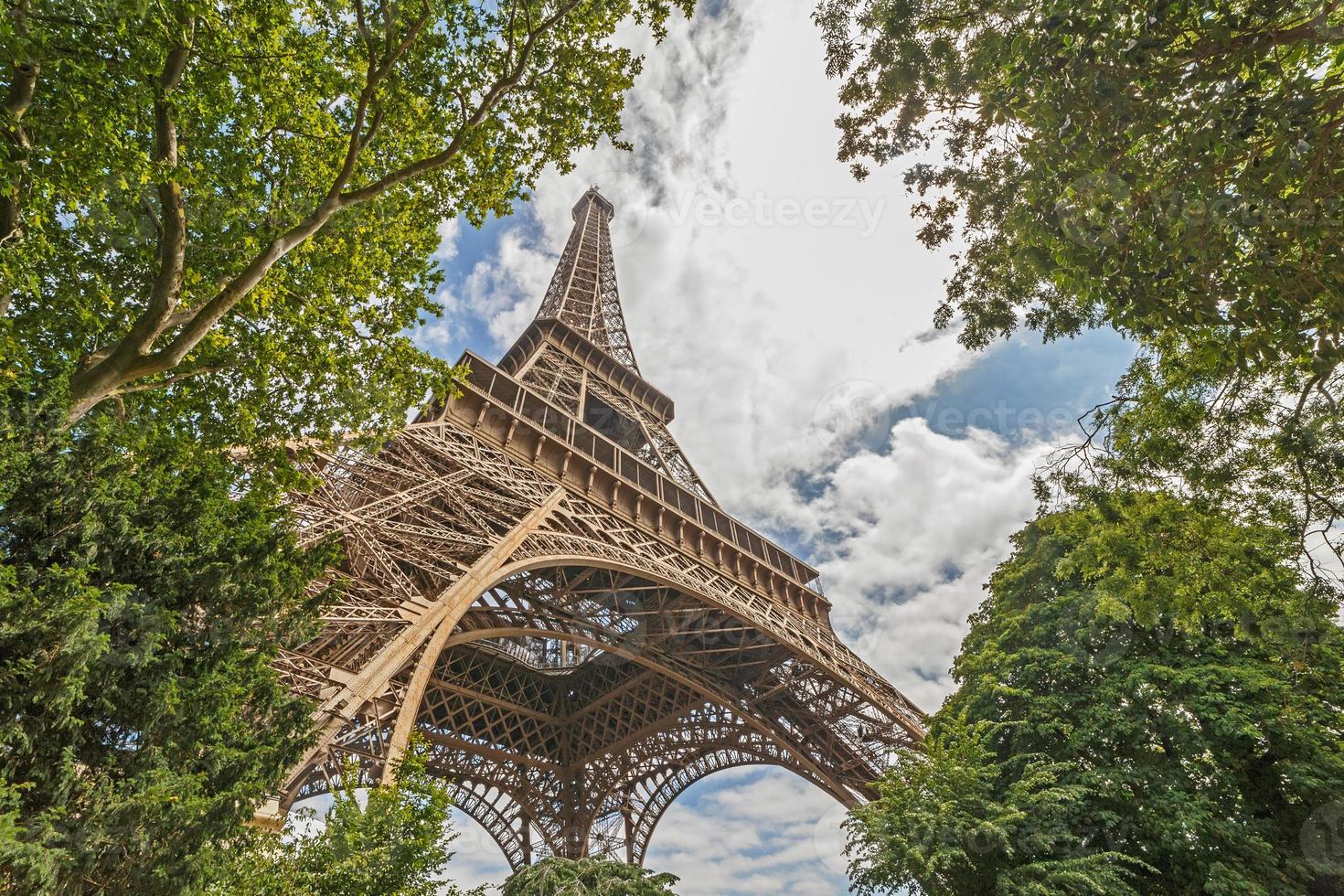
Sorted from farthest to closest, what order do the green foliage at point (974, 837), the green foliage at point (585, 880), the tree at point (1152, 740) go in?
the green foliage at point (585, 880), the green foliage at point (974, 837), the tree at point (1152, 740)

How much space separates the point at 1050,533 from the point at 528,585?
1382 cm

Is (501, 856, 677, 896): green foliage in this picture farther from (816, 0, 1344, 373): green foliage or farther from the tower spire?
the tower spire

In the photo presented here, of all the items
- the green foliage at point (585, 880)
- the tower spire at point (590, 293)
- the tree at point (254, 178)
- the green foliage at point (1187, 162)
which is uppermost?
the tower spire at point (590, 293)

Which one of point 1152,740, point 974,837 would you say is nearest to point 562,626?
point 974,837

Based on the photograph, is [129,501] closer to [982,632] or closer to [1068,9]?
[1068,9]

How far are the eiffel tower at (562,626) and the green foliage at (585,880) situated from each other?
2674 mm

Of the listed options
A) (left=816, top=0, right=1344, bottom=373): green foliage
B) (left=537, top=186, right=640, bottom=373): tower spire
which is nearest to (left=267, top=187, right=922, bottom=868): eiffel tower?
(left=537, top=186, right=640, bottom=373): tower spire

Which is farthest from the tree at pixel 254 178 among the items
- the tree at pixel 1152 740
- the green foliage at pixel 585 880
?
the tree at pixel 1152 740

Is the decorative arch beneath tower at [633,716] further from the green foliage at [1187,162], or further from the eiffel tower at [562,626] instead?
the green foliage at [1187,162]

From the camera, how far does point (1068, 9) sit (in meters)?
4.93

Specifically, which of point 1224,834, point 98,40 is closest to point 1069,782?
point 1224,834

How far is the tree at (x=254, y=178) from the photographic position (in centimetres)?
598

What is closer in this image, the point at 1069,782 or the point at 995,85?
the point at 995,85

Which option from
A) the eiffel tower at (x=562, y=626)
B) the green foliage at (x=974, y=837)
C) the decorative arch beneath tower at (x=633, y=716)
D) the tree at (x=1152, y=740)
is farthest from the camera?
the decorative arch beneath tower at (x=633, y=716)
